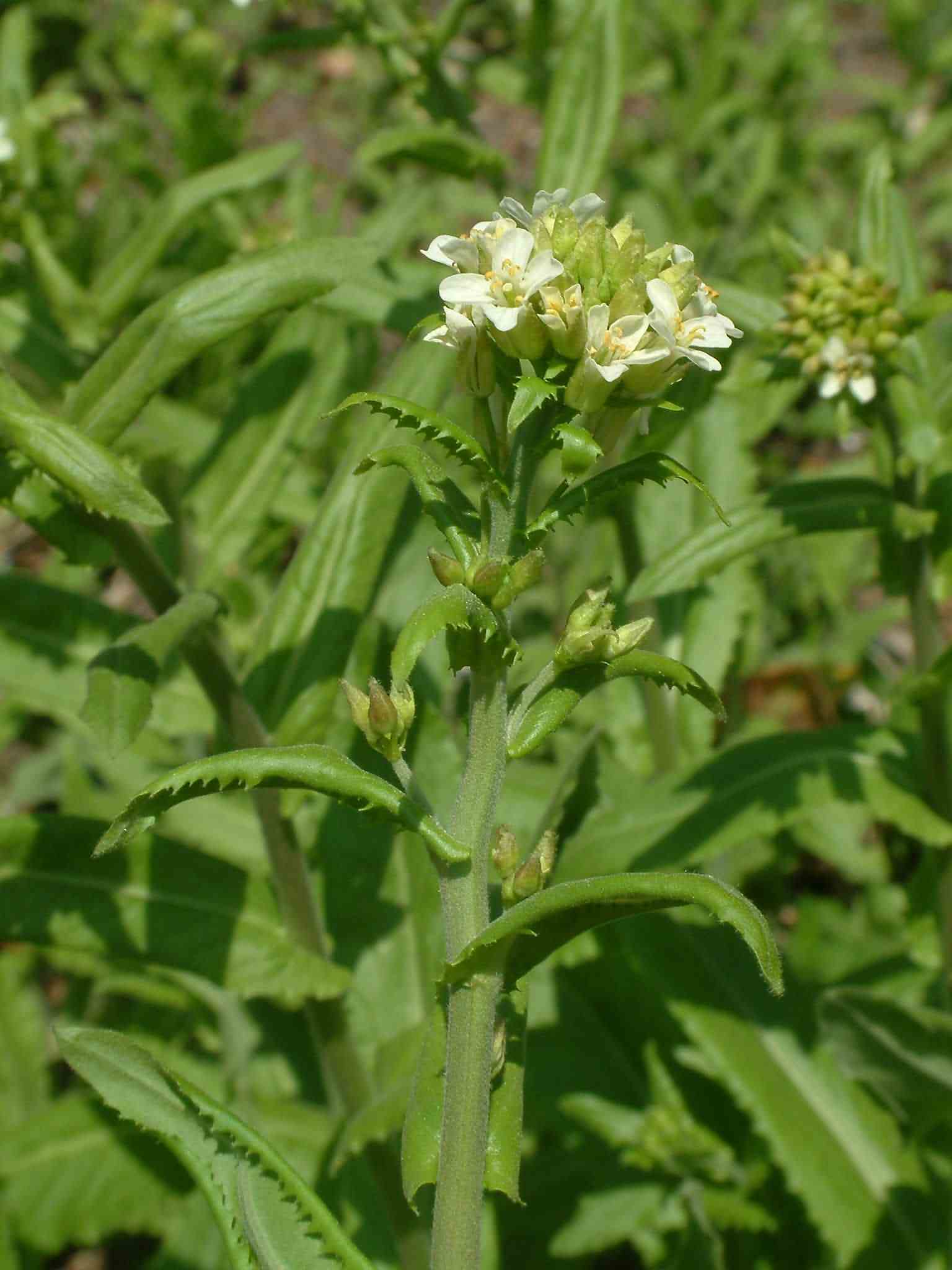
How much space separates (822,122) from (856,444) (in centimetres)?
268

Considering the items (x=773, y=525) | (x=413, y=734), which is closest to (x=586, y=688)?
(x=773, y=525)

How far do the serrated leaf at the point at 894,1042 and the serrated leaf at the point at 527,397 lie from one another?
6.40 ft

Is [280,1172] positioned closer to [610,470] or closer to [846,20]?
[610,470]

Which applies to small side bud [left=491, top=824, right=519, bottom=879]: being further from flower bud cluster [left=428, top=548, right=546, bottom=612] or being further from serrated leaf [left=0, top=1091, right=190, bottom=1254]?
serrated leaf [left=0, top=1091, right=190, bottom=1254]

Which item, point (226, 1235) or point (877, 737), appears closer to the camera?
point (226, 1235)

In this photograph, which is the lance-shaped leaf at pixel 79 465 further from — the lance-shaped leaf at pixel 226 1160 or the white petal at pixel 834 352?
the white petal at pixel 834 352

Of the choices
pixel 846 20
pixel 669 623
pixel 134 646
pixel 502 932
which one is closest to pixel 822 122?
pixel 846 20

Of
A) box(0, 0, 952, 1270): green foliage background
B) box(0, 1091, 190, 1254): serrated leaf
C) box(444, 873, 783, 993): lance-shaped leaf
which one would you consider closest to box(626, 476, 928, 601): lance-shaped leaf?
box(0, 0, 952, 1270): green foliage background

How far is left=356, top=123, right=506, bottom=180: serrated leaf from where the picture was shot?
359 centimetres

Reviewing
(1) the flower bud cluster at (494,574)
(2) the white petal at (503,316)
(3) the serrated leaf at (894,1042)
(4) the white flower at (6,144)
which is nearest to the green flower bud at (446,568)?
(1) the flower bud cluster at (494,574)

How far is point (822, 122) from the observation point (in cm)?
856

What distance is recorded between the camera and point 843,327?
2.94 metres

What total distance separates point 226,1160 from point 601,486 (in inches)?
45.0

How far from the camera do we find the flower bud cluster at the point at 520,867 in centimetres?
200
